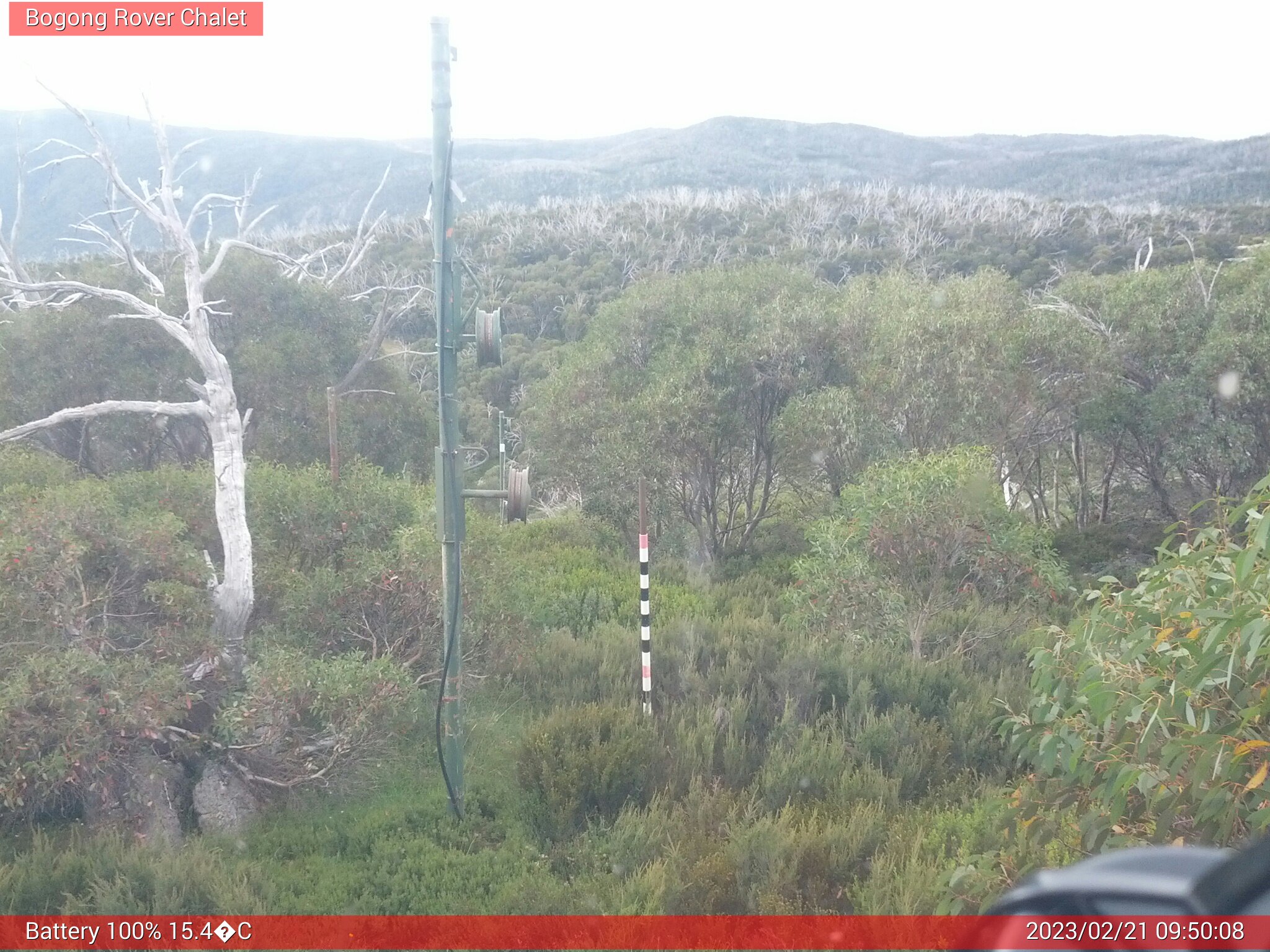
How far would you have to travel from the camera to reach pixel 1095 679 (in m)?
3.52

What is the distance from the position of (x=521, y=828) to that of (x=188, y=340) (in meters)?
4.64

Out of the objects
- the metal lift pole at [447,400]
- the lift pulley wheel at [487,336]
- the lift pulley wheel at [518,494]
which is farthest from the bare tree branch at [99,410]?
the lift pulley wheel at [518,494]

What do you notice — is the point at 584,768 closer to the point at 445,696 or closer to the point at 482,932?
the point at 445,696

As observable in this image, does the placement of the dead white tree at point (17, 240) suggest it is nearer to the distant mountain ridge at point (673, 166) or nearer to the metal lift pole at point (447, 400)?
the metal lift pole at point (447, 400)

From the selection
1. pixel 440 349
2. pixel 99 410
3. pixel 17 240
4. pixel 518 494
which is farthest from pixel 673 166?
pixel 518 494

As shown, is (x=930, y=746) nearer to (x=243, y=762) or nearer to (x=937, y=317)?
(x=243, y=762)

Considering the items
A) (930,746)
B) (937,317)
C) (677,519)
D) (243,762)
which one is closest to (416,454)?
(677,519)

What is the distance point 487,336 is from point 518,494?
1091mm

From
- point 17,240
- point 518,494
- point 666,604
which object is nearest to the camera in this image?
point 518,494

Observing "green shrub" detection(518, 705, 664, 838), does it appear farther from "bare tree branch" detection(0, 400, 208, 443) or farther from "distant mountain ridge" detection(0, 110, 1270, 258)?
"distant mountain ridge" detection(0, 110, 1270, 258)

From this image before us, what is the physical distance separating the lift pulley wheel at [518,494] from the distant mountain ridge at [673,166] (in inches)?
2077

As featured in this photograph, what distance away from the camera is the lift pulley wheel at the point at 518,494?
611cm

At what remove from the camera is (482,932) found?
4789mm

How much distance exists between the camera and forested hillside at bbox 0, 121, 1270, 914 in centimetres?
461
